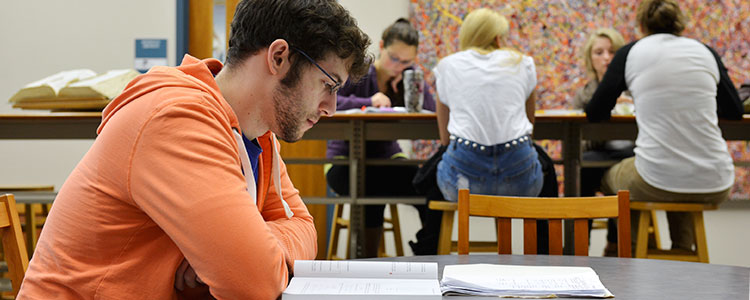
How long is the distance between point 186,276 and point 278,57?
33cm

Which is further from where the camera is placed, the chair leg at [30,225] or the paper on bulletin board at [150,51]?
the paper on bulletin board at [150,51]

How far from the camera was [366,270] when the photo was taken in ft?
3.04

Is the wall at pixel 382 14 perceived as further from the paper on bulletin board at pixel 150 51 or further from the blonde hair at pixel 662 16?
the blonde hair at pixel 662 16

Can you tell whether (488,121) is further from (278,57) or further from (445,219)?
(278,57)

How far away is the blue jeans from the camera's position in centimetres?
239

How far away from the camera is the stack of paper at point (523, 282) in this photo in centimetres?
89

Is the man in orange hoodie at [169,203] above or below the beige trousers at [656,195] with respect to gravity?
above

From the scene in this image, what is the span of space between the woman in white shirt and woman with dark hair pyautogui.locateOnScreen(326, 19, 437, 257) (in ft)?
1.95

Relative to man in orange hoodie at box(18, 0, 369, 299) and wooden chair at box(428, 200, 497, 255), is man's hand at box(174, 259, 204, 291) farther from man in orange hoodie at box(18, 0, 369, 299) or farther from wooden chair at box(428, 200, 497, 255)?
wooden chair at box(428, 200, 497, 255)

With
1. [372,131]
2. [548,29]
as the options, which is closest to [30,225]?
[372,131]

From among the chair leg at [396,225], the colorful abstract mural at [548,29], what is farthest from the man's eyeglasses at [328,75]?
the colorful abstract mural at [548,29]

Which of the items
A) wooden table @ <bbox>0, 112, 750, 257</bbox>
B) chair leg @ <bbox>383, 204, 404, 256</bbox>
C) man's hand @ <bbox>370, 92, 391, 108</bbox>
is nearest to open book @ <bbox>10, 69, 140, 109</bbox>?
wooden table @ <bbox>0, 112, 750, 257</bbox>

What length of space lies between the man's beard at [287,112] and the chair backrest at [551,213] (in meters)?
0.52

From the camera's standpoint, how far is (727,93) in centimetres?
260
